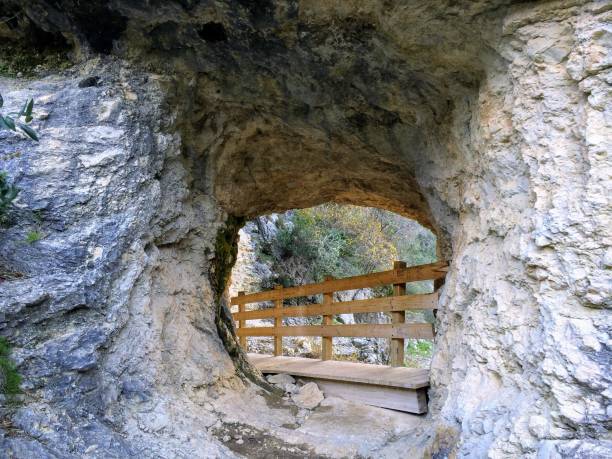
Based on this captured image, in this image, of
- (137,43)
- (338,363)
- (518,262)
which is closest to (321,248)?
(338,363)

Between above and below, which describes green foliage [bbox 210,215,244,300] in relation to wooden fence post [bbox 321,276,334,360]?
above

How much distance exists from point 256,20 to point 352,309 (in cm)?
336

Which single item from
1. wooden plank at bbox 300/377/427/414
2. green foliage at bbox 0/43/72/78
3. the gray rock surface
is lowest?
the gray rock surface

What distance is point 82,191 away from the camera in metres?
3.71

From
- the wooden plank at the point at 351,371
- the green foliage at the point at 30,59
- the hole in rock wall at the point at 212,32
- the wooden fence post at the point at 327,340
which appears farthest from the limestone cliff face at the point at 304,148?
the wooden fence post at the point at 327,340

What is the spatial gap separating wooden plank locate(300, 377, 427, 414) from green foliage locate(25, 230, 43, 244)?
3.17 metres

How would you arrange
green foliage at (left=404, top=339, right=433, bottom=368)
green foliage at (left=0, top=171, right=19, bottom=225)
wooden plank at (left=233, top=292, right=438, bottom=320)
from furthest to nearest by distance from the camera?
green foliage at (left=404, top=339, right=433, bottom=368)
wooden plank at (left=233, top=292, right=438, bottom=320)
green foliage at (left=0, top=171, right=19, bottom=225)

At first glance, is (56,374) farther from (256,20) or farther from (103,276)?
(256,20)

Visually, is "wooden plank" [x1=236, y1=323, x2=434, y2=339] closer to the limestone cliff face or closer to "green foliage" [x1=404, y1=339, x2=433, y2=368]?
the limestone cliff face

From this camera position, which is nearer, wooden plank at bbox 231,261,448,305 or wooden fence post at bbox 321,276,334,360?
wooden plank at bbox 231,261,448,305

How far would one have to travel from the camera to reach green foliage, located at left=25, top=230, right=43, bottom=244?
347cm

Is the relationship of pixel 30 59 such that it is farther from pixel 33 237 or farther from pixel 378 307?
pixel 378 307

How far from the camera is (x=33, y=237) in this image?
3477mm

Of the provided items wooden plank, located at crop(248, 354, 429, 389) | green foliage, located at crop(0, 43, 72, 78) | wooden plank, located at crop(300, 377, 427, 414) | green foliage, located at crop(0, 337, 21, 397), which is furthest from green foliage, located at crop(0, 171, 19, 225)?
wooden plank, located at crop(300, 377, 427, 414)
